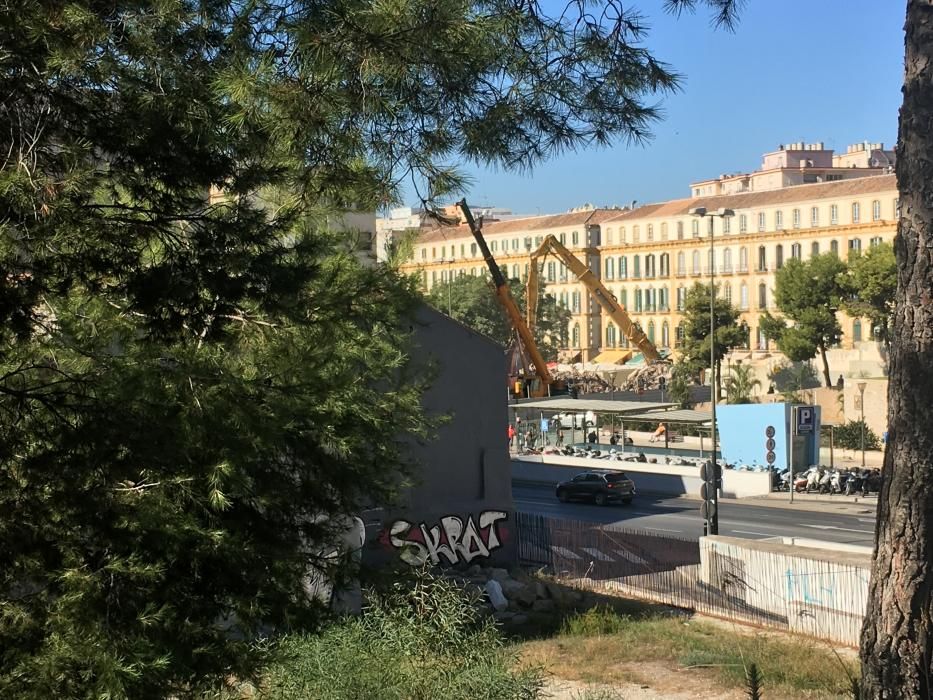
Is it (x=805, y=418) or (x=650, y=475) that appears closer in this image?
(x=805, y=418)

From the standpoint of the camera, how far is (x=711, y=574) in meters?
20.5

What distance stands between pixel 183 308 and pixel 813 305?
56074 millimetres

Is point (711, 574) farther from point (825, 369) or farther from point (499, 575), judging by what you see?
point (825, 369)

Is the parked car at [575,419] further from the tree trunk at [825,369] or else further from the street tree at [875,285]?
the tree trunk at [825,369]

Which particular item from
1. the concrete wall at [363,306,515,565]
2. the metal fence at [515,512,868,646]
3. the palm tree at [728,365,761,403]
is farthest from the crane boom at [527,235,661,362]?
the metal fence at [515,512,868,646]

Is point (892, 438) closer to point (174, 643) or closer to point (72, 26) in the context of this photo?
point (174, 643)

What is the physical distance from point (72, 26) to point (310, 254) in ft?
6.87

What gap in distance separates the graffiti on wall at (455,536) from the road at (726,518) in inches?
229

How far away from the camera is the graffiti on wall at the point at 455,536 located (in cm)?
2350

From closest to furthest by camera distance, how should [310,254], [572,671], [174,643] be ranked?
[174,643] < [310,254] < [572,671]

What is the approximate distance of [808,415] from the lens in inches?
1464

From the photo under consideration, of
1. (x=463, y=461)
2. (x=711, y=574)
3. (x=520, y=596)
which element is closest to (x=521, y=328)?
(x=463, y=461)

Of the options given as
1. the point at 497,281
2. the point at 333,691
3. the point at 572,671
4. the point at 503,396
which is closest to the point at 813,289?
the point at 497,281

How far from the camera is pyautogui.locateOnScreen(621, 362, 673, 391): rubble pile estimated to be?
223 ft
